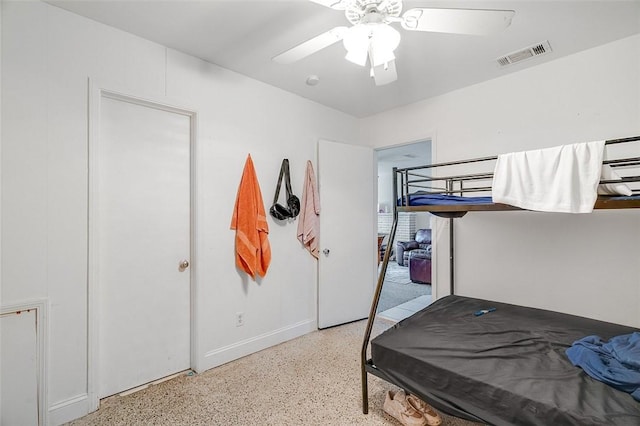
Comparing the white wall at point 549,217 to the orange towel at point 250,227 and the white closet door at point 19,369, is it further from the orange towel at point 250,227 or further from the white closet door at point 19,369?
the white closet door at point 19,369

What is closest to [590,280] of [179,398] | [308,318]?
[308,318]

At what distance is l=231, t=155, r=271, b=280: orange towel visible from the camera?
2.46 meters

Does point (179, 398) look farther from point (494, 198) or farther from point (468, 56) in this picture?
point (468, 56)

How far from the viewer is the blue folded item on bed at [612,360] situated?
3.84 feet

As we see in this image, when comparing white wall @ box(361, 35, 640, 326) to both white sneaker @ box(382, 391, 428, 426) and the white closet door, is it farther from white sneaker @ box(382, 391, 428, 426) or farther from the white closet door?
the white closet door

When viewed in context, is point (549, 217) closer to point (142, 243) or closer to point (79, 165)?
point (142, 243)

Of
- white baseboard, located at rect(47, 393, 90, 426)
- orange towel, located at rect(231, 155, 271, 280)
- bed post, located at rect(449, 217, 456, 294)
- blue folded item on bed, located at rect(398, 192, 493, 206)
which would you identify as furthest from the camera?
bed post, located at rect(449, 217, 456, 294)

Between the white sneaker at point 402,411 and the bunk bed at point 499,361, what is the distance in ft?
0.50

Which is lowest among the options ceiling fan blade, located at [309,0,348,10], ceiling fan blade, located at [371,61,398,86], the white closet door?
the white closet door

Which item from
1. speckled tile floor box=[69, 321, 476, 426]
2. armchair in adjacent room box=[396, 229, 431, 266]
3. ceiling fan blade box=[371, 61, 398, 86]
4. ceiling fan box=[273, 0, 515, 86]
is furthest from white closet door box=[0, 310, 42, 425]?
armchair in adjacent room box=[396, 229, 431, 266]

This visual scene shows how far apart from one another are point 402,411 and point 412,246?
5.50m

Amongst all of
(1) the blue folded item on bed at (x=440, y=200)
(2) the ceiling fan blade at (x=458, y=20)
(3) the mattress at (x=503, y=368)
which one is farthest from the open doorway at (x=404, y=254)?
(2) the ceiling fan blade at (x=458, y=20)

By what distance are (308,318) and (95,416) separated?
1841 millimetres

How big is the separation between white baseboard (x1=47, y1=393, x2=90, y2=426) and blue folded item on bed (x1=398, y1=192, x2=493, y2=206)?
8.42 ft
